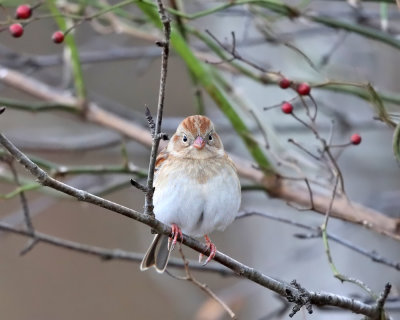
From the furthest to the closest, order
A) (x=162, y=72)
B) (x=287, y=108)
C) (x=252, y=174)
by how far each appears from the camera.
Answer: (x=252, y=174)
(x=287, y=108)
(x=162, y=72)

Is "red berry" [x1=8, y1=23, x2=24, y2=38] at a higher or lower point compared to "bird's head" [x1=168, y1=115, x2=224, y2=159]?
higher

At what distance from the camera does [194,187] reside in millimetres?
3236

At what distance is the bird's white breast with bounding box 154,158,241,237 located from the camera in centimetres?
319

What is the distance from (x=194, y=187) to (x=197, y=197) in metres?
0.05

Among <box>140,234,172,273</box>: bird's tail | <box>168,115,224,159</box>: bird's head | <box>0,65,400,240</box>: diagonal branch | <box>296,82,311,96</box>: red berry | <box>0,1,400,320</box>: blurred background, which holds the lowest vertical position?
<box>0,1,400,320</box>: blurred background

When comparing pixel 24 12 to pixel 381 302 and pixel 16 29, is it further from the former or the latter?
pixel 381 302

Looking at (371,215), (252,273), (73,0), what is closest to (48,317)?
(73,0)

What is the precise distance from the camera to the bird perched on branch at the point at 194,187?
320 cm

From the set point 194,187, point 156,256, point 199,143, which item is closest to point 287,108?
point 199,143

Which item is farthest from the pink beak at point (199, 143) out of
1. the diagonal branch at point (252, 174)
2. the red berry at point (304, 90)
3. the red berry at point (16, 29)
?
the red berry at point (16, 29)

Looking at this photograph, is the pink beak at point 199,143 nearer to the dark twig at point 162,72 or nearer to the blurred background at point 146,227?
the dark twig at point 162,72

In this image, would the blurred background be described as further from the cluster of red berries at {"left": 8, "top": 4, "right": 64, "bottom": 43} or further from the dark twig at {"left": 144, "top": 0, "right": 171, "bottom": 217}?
the dark twig at {"left": 144, "top": 0, "right": 171, "bottom": 217}

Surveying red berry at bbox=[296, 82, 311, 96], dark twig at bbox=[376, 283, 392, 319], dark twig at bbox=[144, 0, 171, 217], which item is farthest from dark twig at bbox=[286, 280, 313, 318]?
red berry at bbox=[296, 82, 311, 96]

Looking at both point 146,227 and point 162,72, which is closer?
point 162,72
